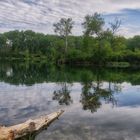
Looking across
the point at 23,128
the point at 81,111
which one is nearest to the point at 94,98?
the point at 81,111

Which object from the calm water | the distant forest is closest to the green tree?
the distant forest

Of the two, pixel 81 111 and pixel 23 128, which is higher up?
pixel 23 128

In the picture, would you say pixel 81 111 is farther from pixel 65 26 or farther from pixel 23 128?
pixel 65 26

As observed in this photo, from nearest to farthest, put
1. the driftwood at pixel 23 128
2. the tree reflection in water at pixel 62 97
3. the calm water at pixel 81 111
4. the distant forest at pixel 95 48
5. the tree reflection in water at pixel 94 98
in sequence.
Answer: the driftwood at pixel 23 128 → the calm water at pixel 81 111 → the tree reflection in water at pixel 94 98 → the tree reflection in water at pixel 62 97 → the distant forest at pixel 95 48

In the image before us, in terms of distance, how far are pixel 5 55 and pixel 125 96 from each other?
452 ft

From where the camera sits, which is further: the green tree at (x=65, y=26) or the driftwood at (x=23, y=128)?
the green tree at (x=65, y=26)

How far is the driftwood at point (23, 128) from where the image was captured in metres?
14.5

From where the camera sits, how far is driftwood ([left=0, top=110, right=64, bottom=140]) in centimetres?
1445

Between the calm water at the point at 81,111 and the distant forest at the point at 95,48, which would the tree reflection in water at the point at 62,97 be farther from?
the distant forest at the point at 95,48

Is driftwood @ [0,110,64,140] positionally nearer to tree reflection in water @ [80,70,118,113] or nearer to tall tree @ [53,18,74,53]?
tree reflection in water @ [80,70,118,113]

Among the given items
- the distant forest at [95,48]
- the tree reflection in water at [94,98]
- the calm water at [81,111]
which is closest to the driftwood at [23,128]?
the calm water at [81,111]

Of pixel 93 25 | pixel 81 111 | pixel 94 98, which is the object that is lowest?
pixel 81 111

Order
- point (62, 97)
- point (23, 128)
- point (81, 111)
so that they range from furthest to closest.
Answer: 1. point (62, 97)
2. point (81, 111)
3. point (23, 128)

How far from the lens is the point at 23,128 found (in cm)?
1603
